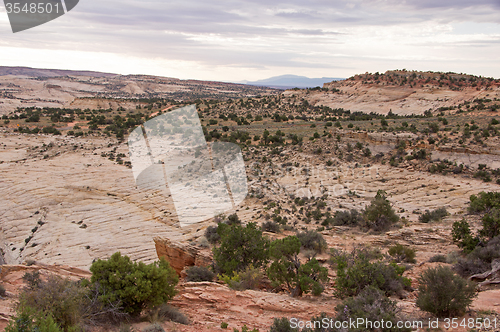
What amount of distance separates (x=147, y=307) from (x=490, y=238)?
38.5 feet

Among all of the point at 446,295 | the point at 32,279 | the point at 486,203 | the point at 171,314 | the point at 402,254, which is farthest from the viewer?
the point at 486,203

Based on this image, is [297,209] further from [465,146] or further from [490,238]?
[465,146]

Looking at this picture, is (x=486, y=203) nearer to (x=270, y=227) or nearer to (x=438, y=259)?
(x=438, y=259)

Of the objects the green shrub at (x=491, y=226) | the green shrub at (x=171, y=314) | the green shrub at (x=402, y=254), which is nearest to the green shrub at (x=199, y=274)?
the green shrub at (x=171, y=314)

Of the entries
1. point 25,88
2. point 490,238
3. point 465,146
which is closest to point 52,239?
point 490,238

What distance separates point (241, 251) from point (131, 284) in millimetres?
3951

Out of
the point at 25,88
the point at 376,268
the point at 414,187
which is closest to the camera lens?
the point at 376,268

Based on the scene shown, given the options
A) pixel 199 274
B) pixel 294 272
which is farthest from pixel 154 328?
pixel 294 272

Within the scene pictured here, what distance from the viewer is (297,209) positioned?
1909cm

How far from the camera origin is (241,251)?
428 inches

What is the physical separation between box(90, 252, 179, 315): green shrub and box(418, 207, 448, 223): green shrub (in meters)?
13.2

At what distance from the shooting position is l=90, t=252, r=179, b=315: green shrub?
25.5 ft

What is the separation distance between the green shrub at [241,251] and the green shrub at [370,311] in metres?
4.12

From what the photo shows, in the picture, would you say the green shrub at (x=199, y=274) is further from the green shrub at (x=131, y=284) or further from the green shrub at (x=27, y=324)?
the green shrub at (x=27, y=324)
